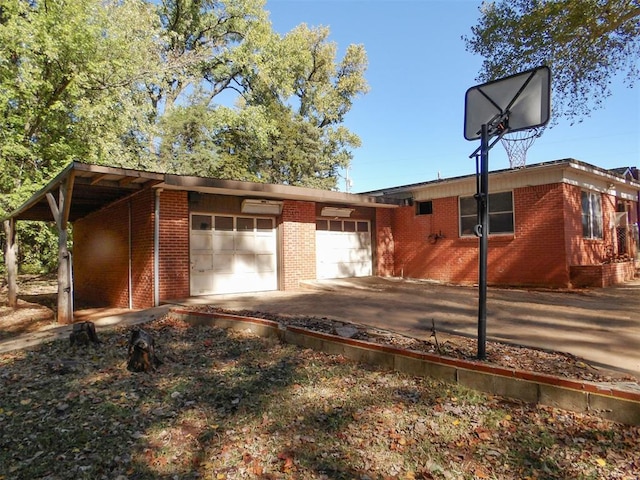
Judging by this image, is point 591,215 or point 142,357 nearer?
point 142,357

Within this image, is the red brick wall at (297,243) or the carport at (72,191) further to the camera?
the red brick wall at (297,243)

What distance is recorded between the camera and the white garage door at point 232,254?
9.72 meters

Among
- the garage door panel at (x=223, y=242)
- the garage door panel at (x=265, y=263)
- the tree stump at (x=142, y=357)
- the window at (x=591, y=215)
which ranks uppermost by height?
the window at (x=591, y=215)

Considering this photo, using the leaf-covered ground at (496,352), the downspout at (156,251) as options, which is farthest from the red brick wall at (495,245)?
the downspout at (156,251)

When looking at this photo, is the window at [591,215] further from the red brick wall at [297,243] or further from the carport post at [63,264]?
the carport post at [63,264]

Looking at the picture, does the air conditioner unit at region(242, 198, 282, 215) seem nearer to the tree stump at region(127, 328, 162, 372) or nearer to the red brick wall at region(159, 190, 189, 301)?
the red brick wall at region(159, 190, 189, 301)

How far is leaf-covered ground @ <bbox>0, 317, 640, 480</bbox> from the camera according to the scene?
97.7 inches

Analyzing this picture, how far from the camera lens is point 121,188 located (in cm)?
874

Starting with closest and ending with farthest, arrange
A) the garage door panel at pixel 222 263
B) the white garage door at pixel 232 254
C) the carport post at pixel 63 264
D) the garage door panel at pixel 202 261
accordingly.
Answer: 1. the carport post at pixel 63 264
2. the garage door panel at pixel 202 261
3. the white garage door at pixel 232 254
4. the garage door panel at pixel 222 263

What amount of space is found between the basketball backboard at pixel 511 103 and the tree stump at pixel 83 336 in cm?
566

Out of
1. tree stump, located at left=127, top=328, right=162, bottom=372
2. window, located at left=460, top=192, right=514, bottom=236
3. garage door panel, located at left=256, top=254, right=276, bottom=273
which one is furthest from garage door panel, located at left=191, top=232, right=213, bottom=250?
window, located at left=460, top=192, right=514, bottom=236

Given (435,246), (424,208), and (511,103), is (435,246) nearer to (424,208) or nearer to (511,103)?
(424,208)

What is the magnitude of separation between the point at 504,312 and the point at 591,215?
291 inches

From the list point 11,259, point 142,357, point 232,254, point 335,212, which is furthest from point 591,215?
point 11,259
